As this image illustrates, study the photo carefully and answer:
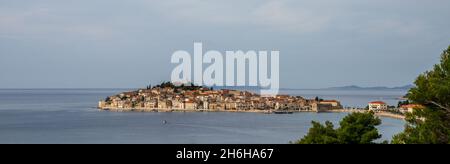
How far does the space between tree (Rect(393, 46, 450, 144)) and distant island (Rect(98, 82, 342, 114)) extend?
36815mm

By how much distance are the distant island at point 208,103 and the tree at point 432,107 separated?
36815 mm

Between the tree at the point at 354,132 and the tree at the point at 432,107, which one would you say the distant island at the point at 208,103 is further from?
the tree at the point at 432,107

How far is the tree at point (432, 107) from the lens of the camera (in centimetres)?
538

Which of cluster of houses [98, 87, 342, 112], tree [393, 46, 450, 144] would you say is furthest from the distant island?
tree [393, 46, 450, 144]

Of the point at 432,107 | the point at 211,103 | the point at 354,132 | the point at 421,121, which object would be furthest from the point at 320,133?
the point at 211,103

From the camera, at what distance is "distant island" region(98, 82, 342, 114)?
146ft

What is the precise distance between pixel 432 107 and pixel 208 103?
40.6m

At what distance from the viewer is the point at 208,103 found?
46000 mm

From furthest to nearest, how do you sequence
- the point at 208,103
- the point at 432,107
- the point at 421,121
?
the point at 208,103 → the point at 421,121 → the point at 432,107

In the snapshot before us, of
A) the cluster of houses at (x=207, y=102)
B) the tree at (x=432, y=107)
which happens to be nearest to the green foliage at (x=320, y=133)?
the tree at (x=432, y=107)

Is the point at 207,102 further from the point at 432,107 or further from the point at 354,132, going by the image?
the point at 432,107

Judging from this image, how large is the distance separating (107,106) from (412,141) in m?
43.4

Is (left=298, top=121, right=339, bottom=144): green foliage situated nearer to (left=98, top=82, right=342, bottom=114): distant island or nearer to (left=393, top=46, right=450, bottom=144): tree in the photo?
(left=393, top=46, right=450, bottom=144): tree
